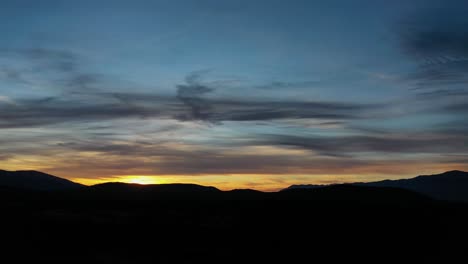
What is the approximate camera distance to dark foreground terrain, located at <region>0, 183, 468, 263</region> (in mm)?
48375

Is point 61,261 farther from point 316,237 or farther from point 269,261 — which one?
point 316,237

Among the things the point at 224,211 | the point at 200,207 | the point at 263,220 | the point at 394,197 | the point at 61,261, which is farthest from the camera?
the point at 394,197

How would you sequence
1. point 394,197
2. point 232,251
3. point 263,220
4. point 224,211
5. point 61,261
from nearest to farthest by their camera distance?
1. point 61,261
2. point 232,251
3. point 263,220
4. point 224,211
5. point 394,197

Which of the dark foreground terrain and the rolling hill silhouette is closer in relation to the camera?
the dark foreground terrain

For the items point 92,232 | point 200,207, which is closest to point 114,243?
point 92,232

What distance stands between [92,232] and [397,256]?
3330cm

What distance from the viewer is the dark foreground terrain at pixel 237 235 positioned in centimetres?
4838

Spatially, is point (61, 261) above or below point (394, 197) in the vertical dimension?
below

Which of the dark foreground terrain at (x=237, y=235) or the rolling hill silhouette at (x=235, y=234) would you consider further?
the rolling hill silhouette at (x=235, y=234)

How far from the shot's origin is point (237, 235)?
56.5 m

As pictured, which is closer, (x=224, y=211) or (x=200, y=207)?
(x=224, y=211)

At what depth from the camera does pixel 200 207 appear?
80062 millimetres

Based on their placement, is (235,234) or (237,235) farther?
(235,234)

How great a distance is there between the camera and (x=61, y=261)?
4456 cm
